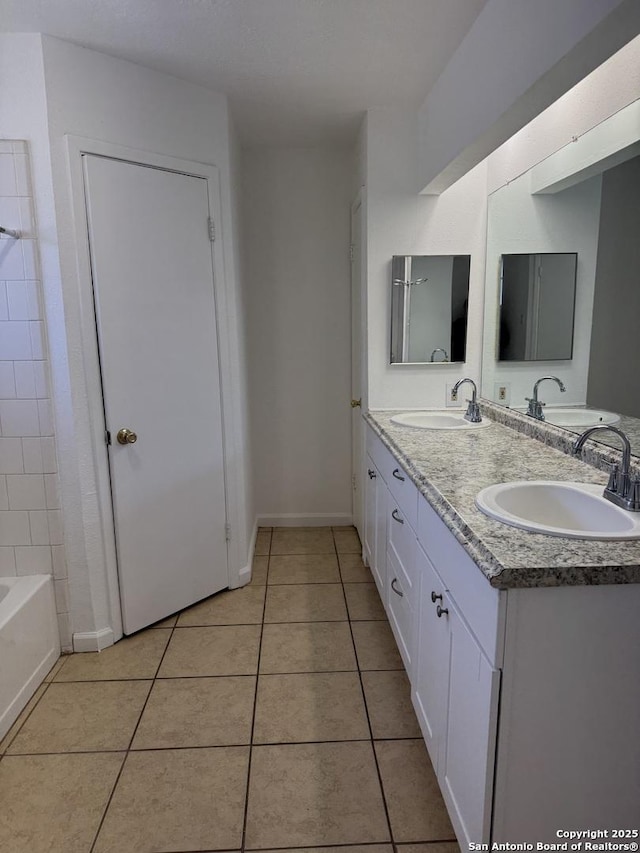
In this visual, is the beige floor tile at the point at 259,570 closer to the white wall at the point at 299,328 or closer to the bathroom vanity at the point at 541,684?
the white wall at the point at 299,328

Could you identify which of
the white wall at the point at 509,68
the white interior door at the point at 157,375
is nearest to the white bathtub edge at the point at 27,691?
the white interior door at the point at 157,375

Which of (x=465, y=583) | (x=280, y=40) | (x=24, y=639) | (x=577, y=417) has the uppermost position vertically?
(x=280, y=40)

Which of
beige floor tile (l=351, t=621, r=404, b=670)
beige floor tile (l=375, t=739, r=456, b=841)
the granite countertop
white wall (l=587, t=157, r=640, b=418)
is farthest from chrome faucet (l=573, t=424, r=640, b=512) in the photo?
beige floor tile (l=351, t=621, r=404, b=670)

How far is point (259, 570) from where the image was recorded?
3.15 meters

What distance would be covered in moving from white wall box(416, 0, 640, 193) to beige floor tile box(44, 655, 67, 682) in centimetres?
261

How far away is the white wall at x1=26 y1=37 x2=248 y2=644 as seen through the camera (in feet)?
6.82

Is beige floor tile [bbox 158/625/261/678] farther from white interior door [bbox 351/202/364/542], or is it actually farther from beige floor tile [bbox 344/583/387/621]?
white interior door [bbox 351/202/364/542]

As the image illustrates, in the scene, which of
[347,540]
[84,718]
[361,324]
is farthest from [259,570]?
[361,324]

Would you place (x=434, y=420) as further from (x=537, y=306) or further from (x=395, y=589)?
(x=395, y=589)

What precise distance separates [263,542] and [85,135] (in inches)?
95.6

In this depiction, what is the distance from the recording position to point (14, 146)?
80.2 inches

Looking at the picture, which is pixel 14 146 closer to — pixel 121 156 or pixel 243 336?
pixel 121 156

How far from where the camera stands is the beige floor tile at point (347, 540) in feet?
11.1

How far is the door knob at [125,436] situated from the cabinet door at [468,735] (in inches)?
59.3
